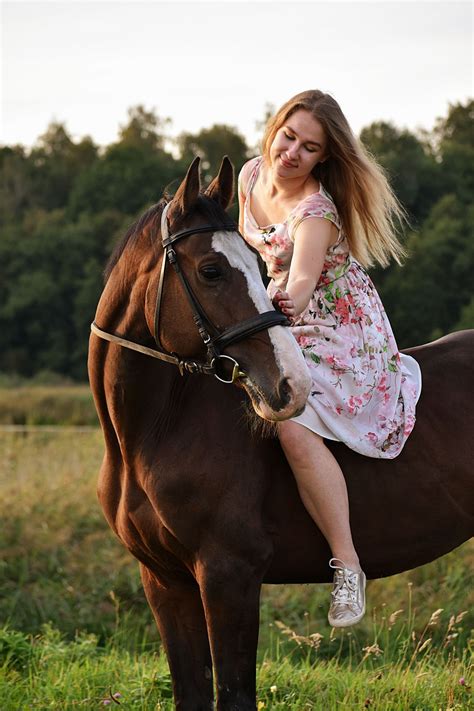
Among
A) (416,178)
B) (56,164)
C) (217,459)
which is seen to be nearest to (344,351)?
(217,459)

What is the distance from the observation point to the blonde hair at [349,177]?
3.80 m

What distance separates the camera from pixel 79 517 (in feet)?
32.3

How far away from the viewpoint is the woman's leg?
11.9ft

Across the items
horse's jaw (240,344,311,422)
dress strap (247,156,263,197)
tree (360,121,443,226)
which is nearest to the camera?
horse's jaw (240,344,311,422)

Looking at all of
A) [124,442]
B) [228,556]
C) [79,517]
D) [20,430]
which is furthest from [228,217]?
[20,430]

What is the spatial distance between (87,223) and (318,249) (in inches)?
1376

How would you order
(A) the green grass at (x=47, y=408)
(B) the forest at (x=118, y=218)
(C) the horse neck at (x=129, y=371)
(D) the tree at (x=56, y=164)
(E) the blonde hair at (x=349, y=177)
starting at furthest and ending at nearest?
(D) the tree at (x=56, y=164), (B) the forest at (x=118, y=218), (A) the green grass at (x=47, y=408), (E) the blonde hair at (x=349, y=177), (C) the horse neck at (x=129, y=371)

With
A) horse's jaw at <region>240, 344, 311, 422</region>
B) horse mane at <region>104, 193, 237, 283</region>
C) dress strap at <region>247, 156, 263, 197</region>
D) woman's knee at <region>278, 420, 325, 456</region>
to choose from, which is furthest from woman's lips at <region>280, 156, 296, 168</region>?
woman's knee at <region>278, 420, 325, 456</region>

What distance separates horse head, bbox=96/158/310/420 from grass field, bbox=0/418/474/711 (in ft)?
5.64

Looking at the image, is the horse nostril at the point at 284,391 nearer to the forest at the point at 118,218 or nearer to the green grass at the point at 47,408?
the green grass at the point at 47,408

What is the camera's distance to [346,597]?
11.9 ft

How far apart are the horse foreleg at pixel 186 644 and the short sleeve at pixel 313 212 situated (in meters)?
1.56

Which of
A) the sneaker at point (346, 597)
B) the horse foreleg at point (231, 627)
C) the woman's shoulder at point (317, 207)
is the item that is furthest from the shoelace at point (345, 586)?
the woman's shoulder at point (317, 207)

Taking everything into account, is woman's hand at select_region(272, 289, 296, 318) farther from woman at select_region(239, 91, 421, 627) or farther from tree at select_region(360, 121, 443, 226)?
tree at select_region(360, 121, 443, 226)
